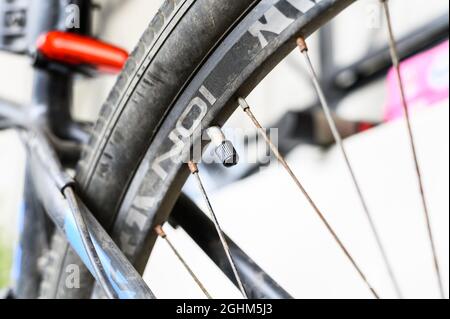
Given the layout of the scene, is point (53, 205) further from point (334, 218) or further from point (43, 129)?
point (334, 218)

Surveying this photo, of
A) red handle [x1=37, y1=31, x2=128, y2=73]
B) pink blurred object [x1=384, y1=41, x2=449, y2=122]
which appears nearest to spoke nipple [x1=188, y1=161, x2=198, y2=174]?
red handle [x1=37, y1=31, x2=128, y2=73]

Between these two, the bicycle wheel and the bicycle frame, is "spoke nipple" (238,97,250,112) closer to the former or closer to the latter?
the bicycle wheel

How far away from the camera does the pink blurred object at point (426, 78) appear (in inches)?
46.6

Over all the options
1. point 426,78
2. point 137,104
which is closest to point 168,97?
point 137,104

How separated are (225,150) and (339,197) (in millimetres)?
873

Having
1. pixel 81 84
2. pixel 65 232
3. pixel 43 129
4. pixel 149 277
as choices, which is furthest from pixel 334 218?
pixel 81 84

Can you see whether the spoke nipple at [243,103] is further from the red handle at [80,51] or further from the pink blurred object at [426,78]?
the pink blurred object at [426,78]

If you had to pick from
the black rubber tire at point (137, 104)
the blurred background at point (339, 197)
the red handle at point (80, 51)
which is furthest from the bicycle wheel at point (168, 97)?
the blurred background at point (339, 197)

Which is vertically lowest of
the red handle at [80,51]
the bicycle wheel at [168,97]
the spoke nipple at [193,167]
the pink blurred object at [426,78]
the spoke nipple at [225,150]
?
the spoke nipple at [225,150]

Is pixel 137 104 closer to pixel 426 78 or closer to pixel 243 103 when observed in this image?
pixel 243 103

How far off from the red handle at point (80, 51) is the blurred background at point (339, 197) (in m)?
0.18

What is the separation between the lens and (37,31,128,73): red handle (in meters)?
0.84

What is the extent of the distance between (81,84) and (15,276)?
110cm

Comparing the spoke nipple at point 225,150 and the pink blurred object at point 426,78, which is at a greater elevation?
the pink blurred object at point 426,78
